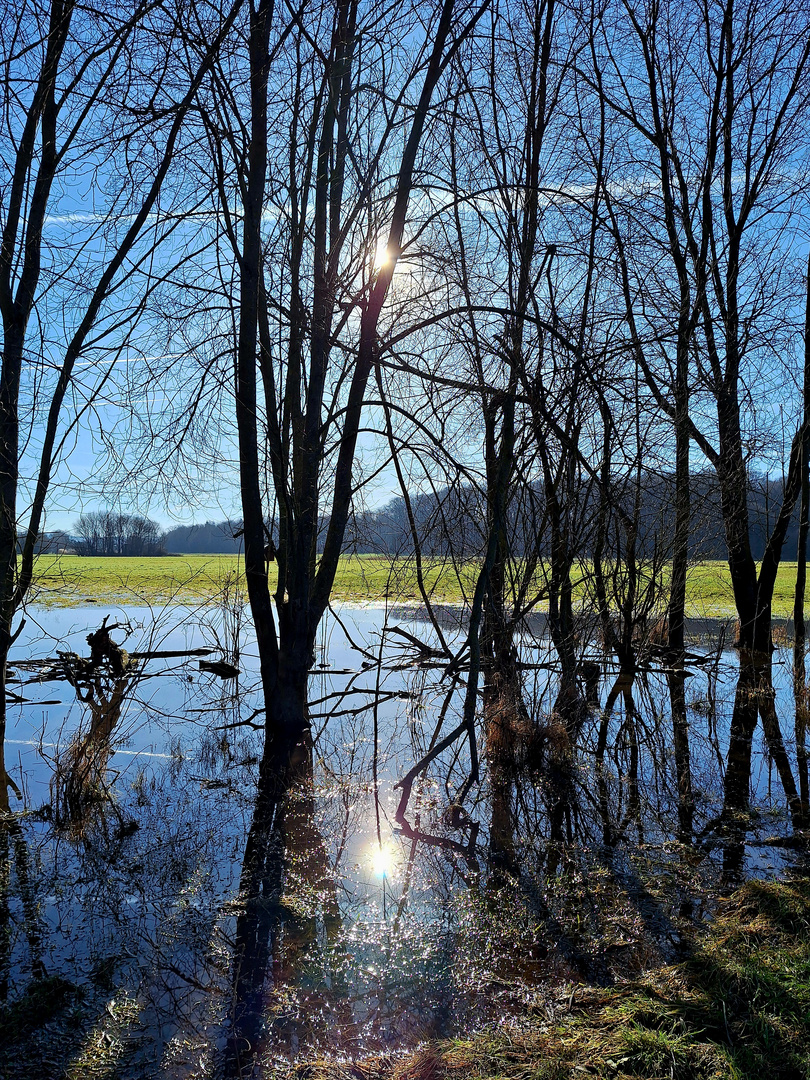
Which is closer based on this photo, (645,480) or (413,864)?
(413,864)

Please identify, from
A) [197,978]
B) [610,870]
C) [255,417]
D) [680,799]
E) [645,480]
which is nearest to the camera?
[197,978]

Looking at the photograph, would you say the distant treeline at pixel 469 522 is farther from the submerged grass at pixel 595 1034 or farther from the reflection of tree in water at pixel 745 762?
the submerged grass at pixel 595 1034

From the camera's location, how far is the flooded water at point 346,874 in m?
2.81

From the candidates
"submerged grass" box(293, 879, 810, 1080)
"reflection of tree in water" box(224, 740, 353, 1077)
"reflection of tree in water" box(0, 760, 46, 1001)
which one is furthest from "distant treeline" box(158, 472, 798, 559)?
"submerged grass" box(293, 879, 810, 1080)

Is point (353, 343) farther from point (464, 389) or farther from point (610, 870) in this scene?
point (610, 870)

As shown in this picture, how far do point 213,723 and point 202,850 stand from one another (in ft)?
10.2

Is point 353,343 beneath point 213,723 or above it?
above

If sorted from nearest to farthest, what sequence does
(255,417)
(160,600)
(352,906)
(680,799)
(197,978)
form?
(197,978) → (352,906) → (680,799) → (255,417) → (160,600)

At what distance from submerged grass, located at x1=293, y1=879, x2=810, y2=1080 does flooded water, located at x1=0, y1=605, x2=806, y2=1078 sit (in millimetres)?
121

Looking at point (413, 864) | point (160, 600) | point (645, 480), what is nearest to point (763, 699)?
point (645, 480)

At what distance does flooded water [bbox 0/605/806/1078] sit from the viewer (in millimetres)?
2807

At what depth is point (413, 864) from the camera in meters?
4.19

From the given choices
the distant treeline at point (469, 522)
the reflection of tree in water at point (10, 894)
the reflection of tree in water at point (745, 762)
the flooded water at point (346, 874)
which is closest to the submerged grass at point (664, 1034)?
the flooded water at point (346, 874)

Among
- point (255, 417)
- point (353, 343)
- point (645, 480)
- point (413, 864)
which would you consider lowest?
point (413, 864)
